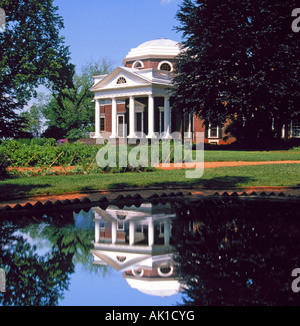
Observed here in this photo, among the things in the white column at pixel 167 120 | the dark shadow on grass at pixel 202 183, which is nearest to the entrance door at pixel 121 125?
the white column at pixel 167 120

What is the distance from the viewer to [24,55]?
34969 mm

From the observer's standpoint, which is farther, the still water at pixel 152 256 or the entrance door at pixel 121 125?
the entrance door at pixel 121 125

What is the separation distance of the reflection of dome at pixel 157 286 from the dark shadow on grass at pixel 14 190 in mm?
7423

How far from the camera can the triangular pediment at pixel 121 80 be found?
3834 centimetres

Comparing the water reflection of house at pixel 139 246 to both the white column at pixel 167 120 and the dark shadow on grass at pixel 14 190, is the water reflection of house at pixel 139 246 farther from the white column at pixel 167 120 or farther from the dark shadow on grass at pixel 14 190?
the white column at pixel 167 120

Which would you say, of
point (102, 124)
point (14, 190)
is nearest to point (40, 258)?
point (14, 190)

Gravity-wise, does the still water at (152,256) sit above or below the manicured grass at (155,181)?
below

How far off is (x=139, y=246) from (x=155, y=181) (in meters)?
8.05

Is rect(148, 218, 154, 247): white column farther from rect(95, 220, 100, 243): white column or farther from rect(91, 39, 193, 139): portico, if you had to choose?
rect(91, 39, 193, 139): portico

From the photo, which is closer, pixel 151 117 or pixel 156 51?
pixel 151 117

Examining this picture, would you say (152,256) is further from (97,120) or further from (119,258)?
(97,120)

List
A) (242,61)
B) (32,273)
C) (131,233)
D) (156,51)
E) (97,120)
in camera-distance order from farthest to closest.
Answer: (156,51) < (97,120) < (242,61) < (131,233) < (32,273)

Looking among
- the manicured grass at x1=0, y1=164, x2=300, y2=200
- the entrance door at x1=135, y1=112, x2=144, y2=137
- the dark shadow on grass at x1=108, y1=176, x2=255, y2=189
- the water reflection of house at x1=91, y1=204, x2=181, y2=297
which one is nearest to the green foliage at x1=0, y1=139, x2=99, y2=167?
the manicured grass at x1=0, y1=164, x2=300, y2=200

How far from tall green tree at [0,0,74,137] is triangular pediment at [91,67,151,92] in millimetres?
4741
